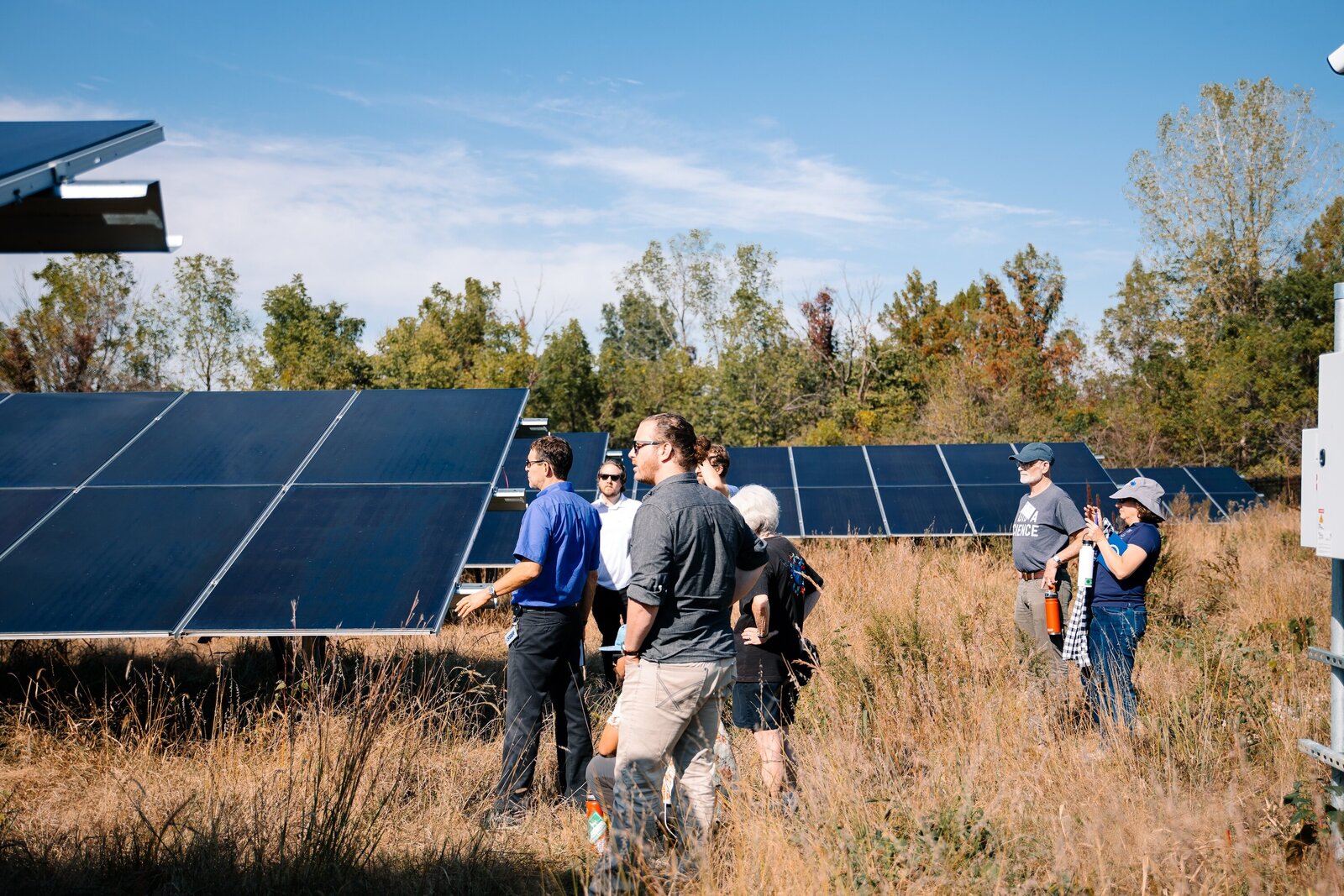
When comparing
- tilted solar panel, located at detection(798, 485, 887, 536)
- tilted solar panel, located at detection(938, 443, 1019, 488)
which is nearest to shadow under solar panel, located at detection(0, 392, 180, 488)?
tilted solar panel, located at detection(798, 485, 887, 536)

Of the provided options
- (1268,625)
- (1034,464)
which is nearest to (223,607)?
(1034,464)

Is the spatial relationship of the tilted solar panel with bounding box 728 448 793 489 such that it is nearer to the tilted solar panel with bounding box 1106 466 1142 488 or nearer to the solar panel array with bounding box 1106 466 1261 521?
the solar panel array with bounding box 1106 466 1261 521

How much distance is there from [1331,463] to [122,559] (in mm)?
6338

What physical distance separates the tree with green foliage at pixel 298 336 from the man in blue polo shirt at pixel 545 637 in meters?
33.5

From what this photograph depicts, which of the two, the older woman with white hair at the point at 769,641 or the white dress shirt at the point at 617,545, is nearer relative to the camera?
the older woman with white hair at the point at 769,641

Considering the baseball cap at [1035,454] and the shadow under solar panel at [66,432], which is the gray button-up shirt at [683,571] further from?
the shadow under solar panel at [66,432]

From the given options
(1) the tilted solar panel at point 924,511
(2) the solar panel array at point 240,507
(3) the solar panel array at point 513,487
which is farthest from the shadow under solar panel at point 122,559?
(1) the tilted solar panel at point 924,511

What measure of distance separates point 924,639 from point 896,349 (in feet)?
111

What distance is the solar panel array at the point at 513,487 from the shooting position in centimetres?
1090

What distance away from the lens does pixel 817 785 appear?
4352 mm

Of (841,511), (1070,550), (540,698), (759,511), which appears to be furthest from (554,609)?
(841,511)

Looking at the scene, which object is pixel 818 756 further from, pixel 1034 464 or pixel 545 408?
pixel 545 408

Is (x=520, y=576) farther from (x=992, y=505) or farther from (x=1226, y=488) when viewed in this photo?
(x=1226, y=488)

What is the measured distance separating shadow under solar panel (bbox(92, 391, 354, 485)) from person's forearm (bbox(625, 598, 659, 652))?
422 cm
